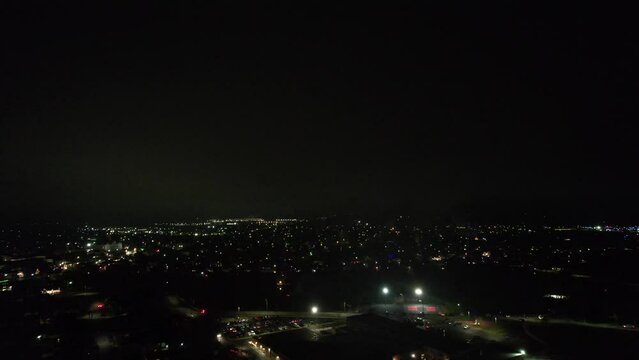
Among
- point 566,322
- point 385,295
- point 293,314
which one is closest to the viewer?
point 566,322

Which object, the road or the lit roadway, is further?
the lit roadway

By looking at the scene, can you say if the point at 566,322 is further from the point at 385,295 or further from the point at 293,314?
the point at 293,314

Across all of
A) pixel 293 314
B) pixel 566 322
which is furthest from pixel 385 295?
pixel 566 322

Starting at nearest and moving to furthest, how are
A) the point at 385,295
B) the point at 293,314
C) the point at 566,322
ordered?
the point at 566,322, the point at 293,314, the point at 385,295

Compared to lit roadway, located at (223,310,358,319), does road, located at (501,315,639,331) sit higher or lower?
higher

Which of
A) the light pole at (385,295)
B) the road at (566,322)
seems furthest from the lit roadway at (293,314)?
the road at (566,322)

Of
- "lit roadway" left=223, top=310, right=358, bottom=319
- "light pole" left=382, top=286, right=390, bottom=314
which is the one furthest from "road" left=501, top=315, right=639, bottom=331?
"lit roadway" left=223, top=310, right=358, bottom=319

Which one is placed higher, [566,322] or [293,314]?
[566,322]

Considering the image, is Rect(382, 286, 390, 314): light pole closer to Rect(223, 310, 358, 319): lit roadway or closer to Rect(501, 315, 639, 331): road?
Rect(223, 310, 358, 319): lit roadway

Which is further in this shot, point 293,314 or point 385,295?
point 385,295

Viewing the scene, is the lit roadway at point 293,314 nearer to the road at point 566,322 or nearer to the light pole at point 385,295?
the light pole at point 385,295

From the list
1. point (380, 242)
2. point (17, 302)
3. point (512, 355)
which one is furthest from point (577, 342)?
point (380, 242)

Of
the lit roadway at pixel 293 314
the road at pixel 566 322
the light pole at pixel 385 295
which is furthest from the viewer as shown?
the light pole at pixel 385 295

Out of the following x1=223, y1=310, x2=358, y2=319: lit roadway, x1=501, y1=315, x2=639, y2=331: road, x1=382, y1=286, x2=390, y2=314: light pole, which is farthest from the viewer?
x1=382, y1=286, x2=390, y2=314: light pole
